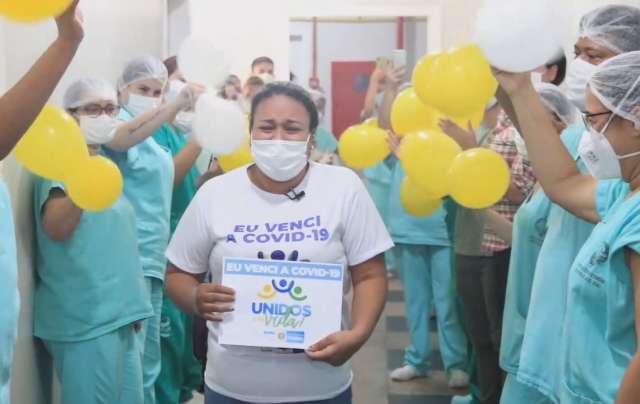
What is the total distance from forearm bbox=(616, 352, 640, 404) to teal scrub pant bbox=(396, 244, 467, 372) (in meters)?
2.42

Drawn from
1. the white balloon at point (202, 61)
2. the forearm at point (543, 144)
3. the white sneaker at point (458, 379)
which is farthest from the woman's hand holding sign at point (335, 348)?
the white sneaker at point (458, 379)

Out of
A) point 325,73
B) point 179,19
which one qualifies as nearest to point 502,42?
point 179,19

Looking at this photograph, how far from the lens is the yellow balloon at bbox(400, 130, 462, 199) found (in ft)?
8.02

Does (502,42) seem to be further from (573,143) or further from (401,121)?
(401,121)

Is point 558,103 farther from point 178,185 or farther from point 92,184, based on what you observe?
point 178,185

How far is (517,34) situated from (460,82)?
27 centimetres

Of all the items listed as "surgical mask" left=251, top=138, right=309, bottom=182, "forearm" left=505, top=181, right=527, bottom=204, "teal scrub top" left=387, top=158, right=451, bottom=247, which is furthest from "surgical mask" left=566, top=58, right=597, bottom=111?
"teal scrub top" left=387, top=158, right=451, bottom=247

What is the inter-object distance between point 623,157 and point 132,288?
4.95ft

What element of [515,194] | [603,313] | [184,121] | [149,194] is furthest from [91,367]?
[515,194]

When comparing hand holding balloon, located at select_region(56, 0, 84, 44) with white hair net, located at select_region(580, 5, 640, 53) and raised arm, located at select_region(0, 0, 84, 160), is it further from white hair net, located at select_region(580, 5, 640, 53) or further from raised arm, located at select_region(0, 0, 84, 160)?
white hair net, located at select_region(580, 5, 640, 53)

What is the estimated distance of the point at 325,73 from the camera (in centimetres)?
768

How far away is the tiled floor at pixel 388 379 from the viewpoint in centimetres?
346

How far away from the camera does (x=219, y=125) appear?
7.80ft

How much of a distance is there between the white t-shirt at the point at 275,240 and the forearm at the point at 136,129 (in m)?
0.81
